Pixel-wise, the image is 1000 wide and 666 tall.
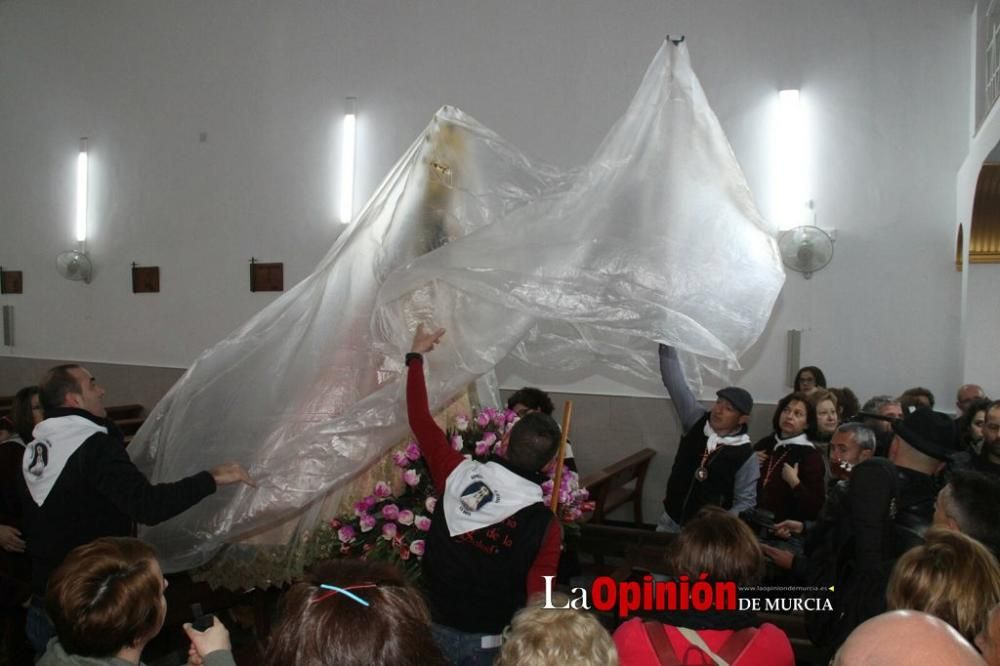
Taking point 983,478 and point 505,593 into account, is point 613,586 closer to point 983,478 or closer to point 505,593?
point 505,593

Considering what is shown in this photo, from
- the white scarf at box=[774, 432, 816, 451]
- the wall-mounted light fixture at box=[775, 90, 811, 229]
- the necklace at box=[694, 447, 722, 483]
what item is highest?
the wall-mounted light fixture at box=[775, 90, 811, 229]

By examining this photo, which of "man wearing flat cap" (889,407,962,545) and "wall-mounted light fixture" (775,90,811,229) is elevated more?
"wall-mounted light fixture" (775,90,811,229)

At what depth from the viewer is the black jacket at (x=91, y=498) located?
2375 millimetres

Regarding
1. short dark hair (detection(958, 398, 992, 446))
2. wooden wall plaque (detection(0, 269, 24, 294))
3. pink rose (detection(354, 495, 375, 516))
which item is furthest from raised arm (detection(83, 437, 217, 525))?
wooden wall plaque (detection(0, 269, 24, 294))

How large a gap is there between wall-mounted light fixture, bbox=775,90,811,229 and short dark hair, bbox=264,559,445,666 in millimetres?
5182

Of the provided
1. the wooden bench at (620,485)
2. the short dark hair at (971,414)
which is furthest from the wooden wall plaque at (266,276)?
the short dark hair at (971,414)

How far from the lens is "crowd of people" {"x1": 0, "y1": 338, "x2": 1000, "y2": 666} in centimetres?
117

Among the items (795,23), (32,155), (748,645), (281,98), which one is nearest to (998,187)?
(795,23)

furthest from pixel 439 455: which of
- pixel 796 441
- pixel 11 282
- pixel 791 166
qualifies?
pixel 11 282

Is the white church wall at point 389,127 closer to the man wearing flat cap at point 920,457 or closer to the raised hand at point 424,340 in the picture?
the raised hand at point 424,340

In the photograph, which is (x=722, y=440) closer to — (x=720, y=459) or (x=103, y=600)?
(x=720, y=459)

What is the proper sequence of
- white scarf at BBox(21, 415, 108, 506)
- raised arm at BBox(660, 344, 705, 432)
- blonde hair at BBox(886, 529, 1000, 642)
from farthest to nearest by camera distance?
raised arm at BBox(660, 344, 705, 432)
white scarf at BBox(21, 415, 108, 506)
blonde hair at BBox(886, 529, 1000, 642)

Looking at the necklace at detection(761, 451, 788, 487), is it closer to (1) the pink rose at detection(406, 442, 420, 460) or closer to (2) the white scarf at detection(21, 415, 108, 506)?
(1) the pink rose at detection(406, 442, 420, 460)

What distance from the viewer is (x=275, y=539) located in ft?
9.32
